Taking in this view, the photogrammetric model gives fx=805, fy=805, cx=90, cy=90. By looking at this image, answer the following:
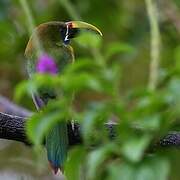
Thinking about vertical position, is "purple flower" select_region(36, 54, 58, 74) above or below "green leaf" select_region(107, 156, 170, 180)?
Result: above

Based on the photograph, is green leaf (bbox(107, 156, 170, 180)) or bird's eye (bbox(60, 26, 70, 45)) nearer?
green leaf (bbox(107, 156, 170, 180))

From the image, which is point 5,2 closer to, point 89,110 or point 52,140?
point 52,140

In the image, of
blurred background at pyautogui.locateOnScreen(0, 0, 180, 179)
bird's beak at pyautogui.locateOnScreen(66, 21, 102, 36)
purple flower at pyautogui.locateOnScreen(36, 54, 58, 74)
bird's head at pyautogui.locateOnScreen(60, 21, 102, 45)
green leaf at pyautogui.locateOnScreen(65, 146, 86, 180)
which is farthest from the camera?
blurred background at pyautogui.locateOnScreen(0, 0, 180, 179)

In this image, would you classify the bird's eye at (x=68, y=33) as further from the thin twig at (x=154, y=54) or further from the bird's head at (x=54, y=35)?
the thin twig at (x=154, y=54)

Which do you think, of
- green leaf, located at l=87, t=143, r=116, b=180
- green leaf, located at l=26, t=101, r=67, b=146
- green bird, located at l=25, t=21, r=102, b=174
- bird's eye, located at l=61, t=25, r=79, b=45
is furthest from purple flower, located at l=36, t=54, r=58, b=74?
bird's eye, located at l=61, t=25, r=79, b=45

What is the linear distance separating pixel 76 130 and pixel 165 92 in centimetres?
85

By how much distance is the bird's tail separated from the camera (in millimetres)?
2227

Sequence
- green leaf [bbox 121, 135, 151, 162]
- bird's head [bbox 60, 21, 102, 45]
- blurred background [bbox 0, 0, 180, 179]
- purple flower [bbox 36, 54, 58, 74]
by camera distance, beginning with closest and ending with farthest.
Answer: green leaf [bbox 121, 135, 151, 162]
purple flower [bbox 36, 54, 58, 74]
bird's head [bbox 60, 21, 102, 45]
blurred background [bbox 0, 0, 180, 179]

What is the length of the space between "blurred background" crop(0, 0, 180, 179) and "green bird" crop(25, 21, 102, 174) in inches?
35.1

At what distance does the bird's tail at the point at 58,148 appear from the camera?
2.23 meters

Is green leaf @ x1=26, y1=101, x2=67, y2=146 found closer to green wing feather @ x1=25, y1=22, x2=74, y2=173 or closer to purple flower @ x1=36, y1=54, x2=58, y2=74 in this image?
purple flower @ x1=36, y1=54, x2=58, y2=74

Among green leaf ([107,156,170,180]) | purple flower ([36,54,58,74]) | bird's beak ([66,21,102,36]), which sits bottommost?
bird's beak ([66,21,102,36])

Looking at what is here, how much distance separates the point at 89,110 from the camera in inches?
56.1

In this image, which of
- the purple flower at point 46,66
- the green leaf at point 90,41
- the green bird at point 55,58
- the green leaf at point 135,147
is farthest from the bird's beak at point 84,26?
the green leaf at point 135,147
